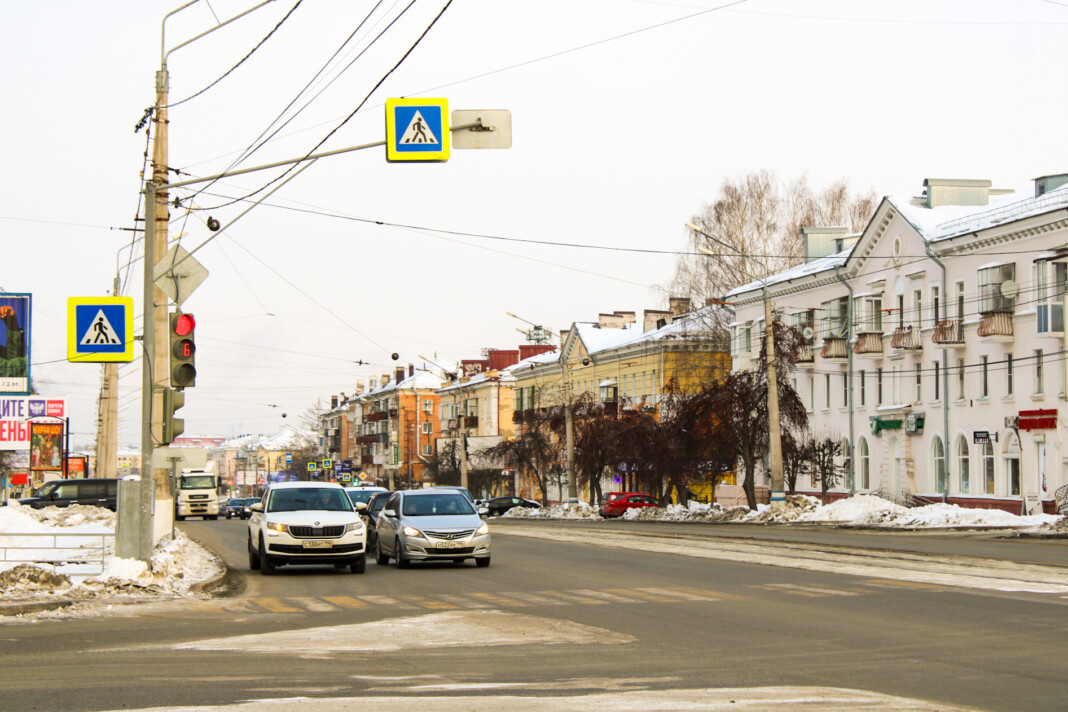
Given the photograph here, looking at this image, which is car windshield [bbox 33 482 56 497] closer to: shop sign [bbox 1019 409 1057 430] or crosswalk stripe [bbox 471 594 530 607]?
crosswalk stripe [bbox 471 594 530 607]

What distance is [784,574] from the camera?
829 inches

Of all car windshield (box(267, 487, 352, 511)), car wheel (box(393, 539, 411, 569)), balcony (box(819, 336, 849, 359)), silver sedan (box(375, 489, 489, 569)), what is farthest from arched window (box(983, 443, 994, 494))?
car windshield (box(267, 487, 352, 511))

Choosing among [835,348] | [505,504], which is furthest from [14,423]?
[505,504]

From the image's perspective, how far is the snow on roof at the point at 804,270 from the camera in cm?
6175

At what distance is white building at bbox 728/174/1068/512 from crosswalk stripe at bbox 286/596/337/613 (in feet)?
115

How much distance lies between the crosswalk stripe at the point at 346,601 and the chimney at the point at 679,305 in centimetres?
5806

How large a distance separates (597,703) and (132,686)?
11.8 ft

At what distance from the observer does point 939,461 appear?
5372cm

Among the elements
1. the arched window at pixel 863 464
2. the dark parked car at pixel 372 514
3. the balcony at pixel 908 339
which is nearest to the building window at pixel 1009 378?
the balcony at pixel 908 339

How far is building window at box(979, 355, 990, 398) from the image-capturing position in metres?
50.3

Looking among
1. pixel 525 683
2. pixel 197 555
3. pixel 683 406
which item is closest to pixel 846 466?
pixel 683 406

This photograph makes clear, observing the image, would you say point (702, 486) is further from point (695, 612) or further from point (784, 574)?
point (695, 612)

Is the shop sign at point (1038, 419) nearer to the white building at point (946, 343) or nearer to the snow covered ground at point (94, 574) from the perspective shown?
the white building at point (946, 343)

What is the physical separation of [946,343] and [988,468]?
17.0 ft
